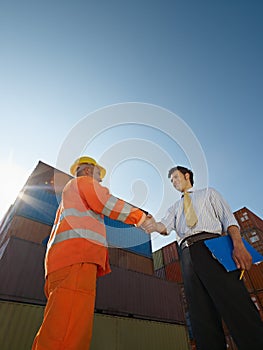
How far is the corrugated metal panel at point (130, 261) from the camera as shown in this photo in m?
12.6

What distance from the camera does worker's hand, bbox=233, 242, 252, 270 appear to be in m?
1.77

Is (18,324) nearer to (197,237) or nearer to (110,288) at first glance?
(110,288)

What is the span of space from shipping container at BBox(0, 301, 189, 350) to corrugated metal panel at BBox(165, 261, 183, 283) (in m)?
6.01

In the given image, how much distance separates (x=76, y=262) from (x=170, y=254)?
1916cm

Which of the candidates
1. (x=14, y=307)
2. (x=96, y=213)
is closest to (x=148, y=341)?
(x=14, y=307)

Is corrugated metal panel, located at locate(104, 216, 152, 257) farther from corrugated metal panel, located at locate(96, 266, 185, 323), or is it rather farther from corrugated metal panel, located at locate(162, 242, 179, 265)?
corrugated metal panel, located at locate(162, 242, 179, 265)

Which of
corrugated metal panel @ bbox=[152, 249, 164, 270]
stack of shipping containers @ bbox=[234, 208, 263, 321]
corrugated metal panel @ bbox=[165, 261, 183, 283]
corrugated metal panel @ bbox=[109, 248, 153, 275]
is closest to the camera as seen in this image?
corrugated metal panel @ bbox=[109, 248, 153, 275]

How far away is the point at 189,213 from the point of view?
2348 millimetres

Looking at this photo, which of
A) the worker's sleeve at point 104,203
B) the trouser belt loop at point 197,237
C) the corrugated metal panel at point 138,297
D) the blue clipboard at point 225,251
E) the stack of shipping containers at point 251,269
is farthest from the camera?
the stack of shipping containers at point 251,269

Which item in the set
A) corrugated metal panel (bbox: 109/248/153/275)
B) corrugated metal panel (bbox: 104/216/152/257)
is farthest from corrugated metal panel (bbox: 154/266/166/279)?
corrugated metal panel (bbox: 109/248/153/275)

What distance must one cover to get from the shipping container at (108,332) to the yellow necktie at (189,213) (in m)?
7.17

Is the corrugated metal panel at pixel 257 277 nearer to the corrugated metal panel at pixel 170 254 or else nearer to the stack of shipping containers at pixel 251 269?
the stack of shipping containers at pixel 251 269

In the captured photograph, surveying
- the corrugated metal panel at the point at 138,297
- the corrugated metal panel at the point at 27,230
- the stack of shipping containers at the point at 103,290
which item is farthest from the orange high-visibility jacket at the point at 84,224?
the corrugated metal panel at the point at 27,230

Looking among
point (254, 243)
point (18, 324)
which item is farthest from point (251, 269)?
point (18, 324)
